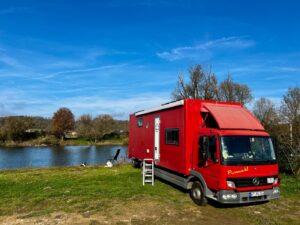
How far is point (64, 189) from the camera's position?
11312 mm

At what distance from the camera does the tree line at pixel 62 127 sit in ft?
243

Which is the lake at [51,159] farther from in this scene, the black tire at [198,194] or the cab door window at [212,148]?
the cab door window at [212,148]

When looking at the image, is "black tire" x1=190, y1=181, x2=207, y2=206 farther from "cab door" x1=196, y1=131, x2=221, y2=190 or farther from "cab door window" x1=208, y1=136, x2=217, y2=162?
"cab door window" x1=208, y1=136, x2=217, y2=162

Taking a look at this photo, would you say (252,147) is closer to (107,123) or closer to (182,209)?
(182,209)

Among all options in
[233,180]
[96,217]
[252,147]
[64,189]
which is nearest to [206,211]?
[233,180]

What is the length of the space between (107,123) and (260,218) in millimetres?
75324

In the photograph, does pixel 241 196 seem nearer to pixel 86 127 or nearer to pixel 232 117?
pixel 232 117

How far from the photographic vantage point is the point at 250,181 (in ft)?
27.3

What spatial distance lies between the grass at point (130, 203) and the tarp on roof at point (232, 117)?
236 cm

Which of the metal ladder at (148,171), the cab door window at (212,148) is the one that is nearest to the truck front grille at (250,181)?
the cab door window at (212,148)

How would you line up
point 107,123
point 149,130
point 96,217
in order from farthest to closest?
point 107,123 < point 149,130 < point 96,217

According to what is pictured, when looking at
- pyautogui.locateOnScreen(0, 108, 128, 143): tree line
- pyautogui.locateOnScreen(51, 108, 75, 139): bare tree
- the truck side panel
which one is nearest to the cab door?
the truck side panel

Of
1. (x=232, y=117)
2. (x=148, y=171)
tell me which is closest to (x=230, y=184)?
(x=232, y=117)

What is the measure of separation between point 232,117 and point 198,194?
255cm
